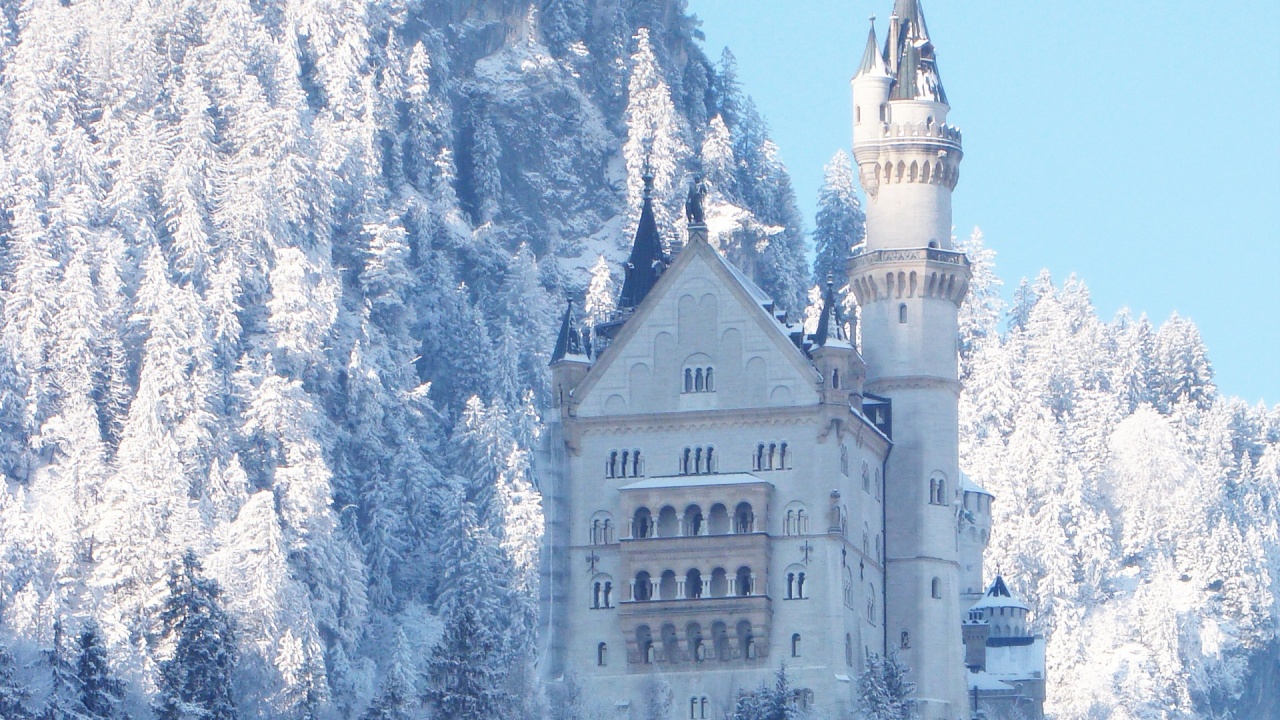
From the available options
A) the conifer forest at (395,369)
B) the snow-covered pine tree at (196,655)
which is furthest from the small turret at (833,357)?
the snow-covered pine tree at (196,655)

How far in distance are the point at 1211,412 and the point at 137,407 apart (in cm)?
5938

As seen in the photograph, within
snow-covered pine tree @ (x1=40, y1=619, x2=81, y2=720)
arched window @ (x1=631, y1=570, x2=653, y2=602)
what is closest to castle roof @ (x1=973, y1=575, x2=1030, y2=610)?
arched window @ (x1=631, y1=570, x2=653, y2=602)

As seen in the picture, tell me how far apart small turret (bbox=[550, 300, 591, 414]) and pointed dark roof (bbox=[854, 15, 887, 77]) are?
46.5ft

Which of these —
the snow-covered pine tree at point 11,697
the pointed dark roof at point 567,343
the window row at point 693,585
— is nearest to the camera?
the snow-covered pine tree at point 11,697

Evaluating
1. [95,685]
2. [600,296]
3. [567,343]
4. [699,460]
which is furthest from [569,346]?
[600,296]

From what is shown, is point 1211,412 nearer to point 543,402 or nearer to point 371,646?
point 543,402

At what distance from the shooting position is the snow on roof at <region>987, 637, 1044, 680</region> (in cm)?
11912

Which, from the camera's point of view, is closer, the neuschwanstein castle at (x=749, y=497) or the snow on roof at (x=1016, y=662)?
the neuschwanstein castle at (x=749, y=497)

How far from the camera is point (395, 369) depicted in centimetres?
13975

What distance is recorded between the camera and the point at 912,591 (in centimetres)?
11125

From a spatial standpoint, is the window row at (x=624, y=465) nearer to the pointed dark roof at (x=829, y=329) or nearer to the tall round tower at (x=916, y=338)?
the pointed dark roof at (x=829, y=329)

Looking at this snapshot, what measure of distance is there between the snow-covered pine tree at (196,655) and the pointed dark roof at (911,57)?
2921 centimetres

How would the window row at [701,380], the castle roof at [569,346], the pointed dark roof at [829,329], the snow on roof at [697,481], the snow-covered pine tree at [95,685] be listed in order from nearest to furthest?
the snow-covered pine tree at [95,685], the snow on roof at [697,481], the window row at [701,380], the pointed dark roof at [829,329], the castle roof at [569,346]

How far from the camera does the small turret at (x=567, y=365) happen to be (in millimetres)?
108625
